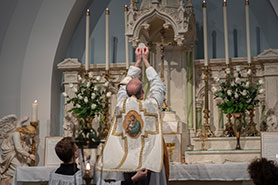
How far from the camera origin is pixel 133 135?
4562 mm

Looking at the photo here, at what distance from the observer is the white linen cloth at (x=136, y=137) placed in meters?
4.36

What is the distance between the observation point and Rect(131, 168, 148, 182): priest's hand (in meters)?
4.10

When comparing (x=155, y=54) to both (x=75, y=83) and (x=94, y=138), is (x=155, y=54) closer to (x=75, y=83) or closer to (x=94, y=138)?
(x=75, y=83)

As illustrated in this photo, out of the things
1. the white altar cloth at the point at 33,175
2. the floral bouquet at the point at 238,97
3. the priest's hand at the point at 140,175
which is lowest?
the white altar cloth at the point at 33,175

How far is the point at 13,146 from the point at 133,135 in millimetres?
2976

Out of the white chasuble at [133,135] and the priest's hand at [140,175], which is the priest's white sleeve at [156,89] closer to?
the white chasuble at [133,135]

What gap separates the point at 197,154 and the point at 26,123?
3.12 meters

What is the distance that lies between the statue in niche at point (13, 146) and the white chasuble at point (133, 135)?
102 inches

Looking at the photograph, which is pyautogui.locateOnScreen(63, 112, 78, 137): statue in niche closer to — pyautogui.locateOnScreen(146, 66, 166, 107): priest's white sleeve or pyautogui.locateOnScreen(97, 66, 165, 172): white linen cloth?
pyautogui.locateOnScreen(97, 66, 165, 172): white linen cloth

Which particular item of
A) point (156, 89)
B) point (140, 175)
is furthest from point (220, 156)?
point (140, 175)

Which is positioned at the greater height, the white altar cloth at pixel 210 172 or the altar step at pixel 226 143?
the altar step at pixel 226 143

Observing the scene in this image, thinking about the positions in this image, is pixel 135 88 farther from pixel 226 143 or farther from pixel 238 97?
pixel 226 143

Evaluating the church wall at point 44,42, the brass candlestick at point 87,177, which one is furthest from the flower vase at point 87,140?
the church wall at point 44,42

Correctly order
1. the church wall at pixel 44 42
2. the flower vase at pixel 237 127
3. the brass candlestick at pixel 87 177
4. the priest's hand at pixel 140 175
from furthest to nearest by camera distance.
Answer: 1. the church wall at pixel 44 42
2. the flower vase at pixel 237 127
3. the priest's hand at pixel 140 175
4. the brass candlestick at pixel 87 177
